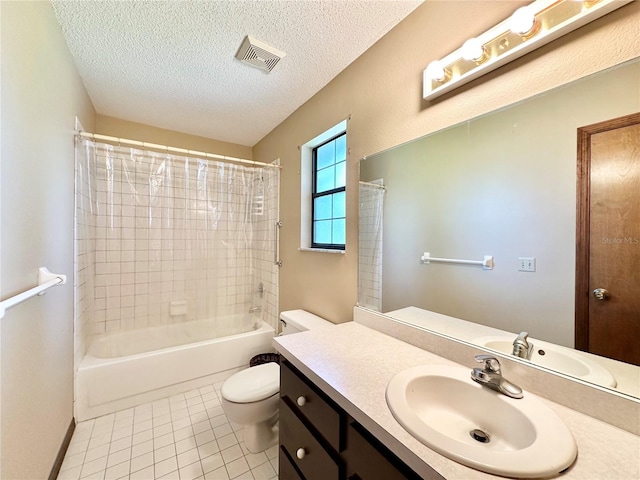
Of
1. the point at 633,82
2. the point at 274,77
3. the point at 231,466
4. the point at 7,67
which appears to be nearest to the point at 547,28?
the point at 633,82

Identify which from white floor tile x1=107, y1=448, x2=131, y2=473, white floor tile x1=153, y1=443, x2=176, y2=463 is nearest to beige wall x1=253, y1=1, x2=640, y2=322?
white floor tile x1=153, y1=443, x2=176, y2=463

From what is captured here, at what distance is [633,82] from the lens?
2.26ft

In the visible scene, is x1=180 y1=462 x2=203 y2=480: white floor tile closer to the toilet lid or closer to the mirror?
the toilet lid

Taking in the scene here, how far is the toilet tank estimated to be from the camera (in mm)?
1794

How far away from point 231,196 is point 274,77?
49.3 inches

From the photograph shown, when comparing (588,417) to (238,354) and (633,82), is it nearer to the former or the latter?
(633,82)

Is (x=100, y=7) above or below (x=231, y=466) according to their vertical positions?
above

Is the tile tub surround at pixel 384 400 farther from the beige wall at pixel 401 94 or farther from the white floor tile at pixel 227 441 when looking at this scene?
the white floor tile at pixel 227 441

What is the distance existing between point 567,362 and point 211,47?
7.59 feet

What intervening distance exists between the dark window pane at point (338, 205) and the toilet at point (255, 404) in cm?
125

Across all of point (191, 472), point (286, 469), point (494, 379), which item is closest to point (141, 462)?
point (191, 472)

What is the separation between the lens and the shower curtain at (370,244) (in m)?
1.48

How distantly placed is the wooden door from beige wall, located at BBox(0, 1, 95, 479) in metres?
1.92

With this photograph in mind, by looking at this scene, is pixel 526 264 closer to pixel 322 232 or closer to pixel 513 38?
pixel 513 38
